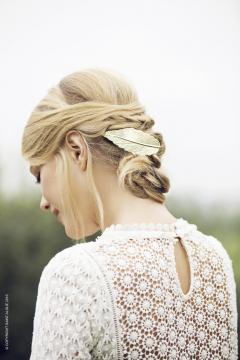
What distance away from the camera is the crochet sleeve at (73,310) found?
1106 mm

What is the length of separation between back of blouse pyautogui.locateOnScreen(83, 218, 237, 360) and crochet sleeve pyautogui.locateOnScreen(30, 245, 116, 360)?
28 millimetres

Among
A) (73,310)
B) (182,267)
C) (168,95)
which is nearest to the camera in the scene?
(73,310)

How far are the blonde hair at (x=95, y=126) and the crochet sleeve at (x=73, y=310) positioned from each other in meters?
0.17

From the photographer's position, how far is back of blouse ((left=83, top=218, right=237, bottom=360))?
3.71 ft

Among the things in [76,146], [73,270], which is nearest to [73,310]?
[73,270]

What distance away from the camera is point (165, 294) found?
1.17m

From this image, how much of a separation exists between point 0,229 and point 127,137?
18.0ft

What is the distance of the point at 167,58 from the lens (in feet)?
13.0

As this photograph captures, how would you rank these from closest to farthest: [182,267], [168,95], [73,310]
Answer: [73,310]
[182,267]
[168,95]

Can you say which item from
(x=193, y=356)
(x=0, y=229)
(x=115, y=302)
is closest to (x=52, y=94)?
(x=115, y=302)

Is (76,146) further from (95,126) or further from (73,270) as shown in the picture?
(73,270)

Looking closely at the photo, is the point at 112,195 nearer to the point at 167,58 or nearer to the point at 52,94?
the point at 52,94

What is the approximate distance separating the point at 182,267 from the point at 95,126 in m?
0.33

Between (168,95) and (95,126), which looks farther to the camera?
(168,95)
